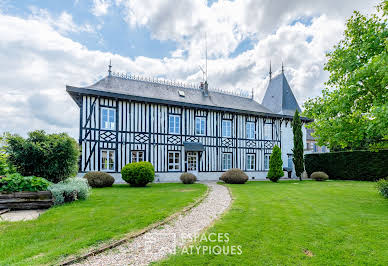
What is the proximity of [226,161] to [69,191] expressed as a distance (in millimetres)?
10618

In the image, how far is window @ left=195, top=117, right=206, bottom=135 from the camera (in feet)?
43.9

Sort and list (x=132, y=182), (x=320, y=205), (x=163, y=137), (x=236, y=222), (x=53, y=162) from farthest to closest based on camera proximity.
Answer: (x=163, y=137), (x=132, y=182), (x=53, y=162), (x=320, y=205), (x=236, y=222)

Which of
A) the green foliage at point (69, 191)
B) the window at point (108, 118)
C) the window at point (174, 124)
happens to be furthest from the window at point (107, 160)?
the green foliage at point (69, 191)

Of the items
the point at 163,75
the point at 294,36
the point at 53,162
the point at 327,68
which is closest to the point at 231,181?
the point at 327,68

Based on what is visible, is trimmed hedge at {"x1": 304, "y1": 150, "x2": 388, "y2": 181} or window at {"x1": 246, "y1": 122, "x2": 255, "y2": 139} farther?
window at {"x1": 246, "y1": 122, "x2": 255, "y2": 139}

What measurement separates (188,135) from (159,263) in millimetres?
10717

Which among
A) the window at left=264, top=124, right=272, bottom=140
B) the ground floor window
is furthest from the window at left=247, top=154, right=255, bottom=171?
the window at left=264, top=124, right=272, bottom=140

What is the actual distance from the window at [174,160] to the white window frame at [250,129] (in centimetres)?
595

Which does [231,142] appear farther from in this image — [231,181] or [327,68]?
[327,68]

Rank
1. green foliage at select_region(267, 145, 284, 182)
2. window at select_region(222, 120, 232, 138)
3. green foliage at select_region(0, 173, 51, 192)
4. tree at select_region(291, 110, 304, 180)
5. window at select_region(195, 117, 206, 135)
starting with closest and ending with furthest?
green foliage at select_region(0, 173, 51, 192) < green foliage at select_region(267, 145, 284, 182) < window at select_region(195, 117, 206, 135) < tree at select_region(291, 110, 304, 180) < window at select_region(222, 120, 232, 138)

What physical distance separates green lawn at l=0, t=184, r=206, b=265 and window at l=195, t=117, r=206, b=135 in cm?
832

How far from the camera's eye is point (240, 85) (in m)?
18.0

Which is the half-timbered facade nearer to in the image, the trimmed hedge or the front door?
the front door

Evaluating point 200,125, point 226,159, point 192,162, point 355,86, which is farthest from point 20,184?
point 226,159
